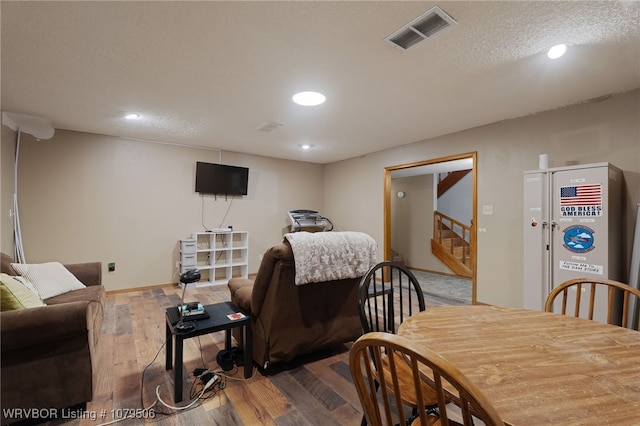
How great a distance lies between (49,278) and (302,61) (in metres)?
3.03

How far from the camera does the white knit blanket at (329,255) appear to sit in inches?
78.8

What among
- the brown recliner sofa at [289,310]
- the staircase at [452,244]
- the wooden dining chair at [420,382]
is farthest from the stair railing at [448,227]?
the wooden dining chair at [420,382]

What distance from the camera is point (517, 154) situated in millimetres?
3422

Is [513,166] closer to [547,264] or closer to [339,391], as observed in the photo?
[547,264]

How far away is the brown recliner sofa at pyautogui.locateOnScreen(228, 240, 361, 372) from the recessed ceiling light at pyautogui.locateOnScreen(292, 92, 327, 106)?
154 centimetres

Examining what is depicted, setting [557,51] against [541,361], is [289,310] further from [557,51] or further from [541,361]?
[557,51]

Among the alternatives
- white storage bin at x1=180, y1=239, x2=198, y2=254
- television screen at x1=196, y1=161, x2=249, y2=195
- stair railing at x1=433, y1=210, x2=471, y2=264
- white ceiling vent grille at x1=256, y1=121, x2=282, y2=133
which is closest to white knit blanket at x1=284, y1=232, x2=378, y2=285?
white ceiling vent grille at x1=256, y1=121, x2=282, y2=133

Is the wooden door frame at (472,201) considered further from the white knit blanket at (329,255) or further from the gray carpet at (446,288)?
the white knit blanket at (329,255)

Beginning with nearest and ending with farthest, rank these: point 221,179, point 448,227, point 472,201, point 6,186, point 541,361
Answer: point 541,361 < point 6,186 < point 472,201 < point 221,179 < point 448,227

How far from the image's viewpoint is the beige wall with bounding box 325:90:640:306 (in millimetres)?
2717

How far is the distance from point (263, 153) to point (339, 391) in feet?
14.6

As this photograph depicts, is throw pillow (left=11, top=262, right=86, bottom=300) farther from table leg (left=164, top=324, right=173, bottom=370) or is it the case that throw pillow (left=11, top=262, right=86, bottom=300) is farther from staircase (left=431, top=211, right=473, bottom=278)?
staircase (left=431, top=211, right=473, bottom=278)

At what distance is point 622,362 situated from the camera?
981 millimetres

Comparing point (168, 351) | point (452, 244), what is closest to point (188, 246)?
point (168, 351)
